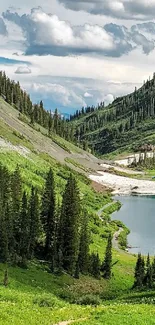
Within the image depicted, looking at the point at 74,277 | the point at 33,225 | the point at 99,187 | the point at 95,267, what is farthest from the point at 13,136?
the point at 74,277

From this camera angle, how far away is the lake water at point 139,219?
353ft

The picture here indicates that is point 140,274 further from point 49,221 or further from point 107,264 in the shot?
point 49,221

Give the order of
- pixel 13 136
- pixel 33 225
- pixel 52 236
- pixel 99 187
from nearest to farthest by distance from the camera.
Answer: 1. pixel 33 225
2. pixel 52 236
3. pixel 13 136
4. pixel 99 187

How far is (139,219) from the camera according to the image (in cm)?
13975

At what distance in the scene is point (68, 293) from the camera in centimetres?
5653

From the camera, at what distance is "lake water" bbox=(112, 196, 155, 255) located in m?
108

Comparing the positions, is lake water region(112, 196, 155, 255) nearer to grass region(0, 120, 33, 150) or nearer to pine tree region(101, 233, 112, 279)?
pine tree region(101, 233, 112, 279)

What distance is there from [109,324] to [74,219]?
2006 inches

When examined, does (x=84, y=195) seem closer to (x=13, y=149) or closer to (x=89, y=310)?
(x=13, y=149)

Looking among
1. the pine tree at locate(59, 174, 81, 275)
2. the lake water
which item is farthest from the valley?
the pine tree at locate(59, 174, 81, 275)

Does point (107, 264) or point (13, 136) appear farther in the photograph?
point (13, 136)

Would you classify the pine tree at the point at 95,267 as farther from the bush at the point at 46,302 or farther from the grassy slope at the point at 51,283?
the bush at the point at 46,302

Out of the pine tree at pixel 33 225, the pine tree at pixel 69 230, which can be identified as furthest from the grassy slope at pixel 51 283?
the pine tree at pixel 33 225

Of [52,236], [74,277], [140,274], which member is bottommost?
[74,277]
